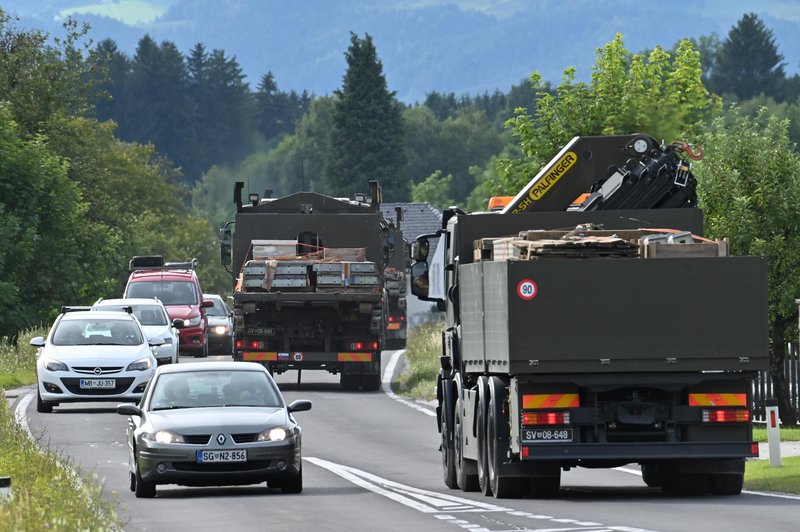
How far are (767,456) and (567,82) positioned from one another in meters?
21.9

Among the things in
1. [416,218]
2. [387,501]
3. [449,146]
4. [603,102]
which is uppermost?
[449,146]

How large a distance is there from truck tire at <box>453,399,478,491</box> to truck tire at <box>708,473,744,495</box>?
2.44 metres

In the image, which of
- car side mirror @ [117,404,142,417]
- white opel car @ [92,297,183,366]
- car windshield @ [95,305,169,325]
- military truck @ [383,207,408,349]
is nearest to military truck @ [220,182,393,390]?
white opel car @ [92,297,183,366]

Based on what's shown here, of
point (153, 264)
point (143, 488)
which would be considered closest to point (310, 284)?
point (143, 488)

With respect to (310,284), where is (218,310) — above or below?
above

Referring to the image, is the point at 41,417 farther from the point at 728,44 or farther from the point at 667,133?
the point at 728,44

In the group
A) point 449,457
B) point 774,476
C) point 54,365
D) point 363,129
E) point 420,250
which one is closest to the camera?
point 774,476

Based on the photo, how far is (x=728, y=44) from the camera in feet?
548

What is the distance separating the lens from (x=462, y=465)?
18.8m

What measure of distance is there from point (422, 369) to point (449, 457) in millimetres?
20470

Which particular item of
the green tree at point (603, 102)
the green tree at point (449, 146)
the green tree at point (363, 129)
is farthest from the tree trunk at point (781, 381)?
the green tree at point (449, 146)

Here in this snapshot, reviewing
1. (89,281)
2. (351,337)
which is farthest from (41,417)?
(89,281)

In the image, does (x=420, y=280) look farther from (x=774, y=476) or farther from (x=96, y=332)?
(x=96, y=332)

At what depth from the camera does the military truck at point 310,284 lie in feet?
115
